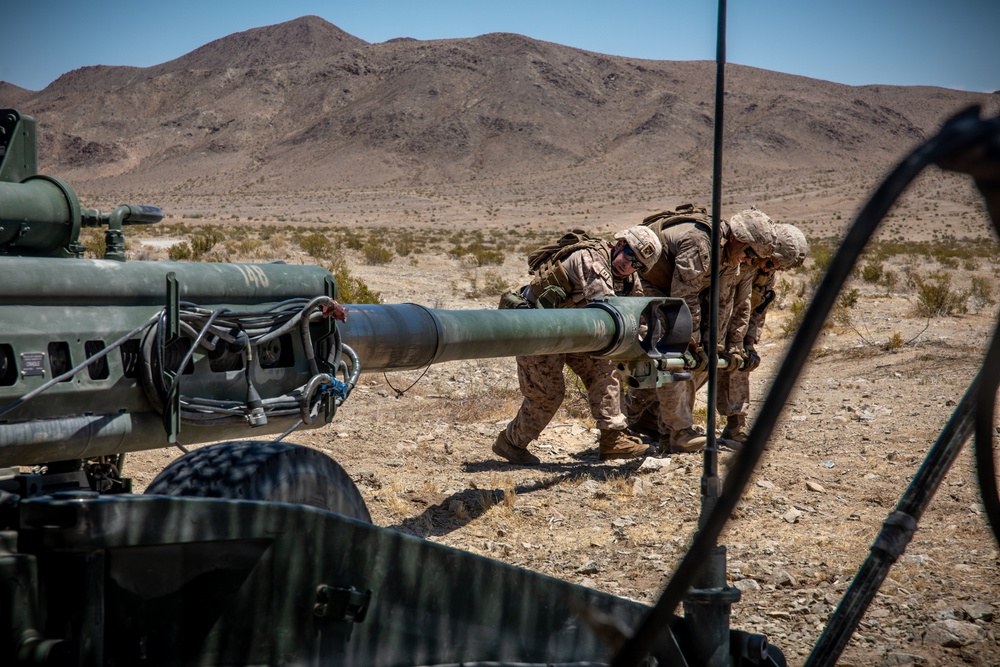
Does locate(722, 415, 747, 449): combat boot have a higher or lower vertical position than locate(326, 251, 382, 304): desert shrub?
lower

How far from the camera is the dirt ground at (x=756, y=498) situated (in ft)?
14.3

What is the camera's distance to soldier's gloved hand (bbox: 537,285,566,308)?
697 centimetres

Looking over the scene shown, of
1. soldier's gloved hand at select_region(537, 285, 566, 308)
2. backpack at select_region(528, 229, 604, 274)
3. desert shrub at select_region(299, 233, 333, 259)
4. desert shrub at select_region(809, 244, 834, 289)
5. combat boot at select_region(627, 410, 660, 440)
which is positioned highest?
backpack at select_region(528, 229, 604, 274)

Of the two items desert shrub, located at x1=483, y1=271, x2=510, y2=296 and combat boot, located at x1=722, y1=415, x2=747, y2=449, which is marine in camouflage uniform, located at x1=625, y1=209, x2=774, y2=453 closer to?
combat boot, located at x1=722, y1=415, x2=747, y2=449

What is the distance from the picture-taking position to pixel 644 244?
7.25 metres

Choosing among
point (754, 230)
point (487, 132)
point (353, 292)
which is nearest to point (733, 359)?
point (754, 230)

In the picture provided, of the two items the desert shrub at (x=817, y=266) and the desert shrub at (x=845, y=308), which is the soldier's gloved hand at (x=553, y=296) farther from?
the desert shrub at (x=817, y=266)

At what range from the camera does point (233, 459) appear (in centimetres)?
322

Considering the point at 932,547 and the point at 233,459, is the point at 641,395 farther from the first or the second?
the point at 233,459

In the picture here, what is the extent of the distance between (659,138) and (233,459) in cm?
8509

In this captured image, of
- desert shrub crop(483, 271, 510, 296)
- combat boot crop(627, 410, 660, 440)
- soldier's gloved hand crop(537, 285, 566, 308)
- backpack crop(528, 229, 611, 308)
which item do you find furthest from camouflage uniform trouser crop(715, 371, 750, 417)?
desert shrub crop(483, 271, 510, 296)

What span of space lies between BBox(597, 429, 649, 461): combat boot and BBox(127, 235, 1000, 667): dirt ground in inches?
4.0

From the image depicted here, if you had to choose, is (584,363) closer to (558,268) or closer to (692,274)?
(558,268)

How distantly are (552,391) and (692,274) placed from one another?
4.52 ft
